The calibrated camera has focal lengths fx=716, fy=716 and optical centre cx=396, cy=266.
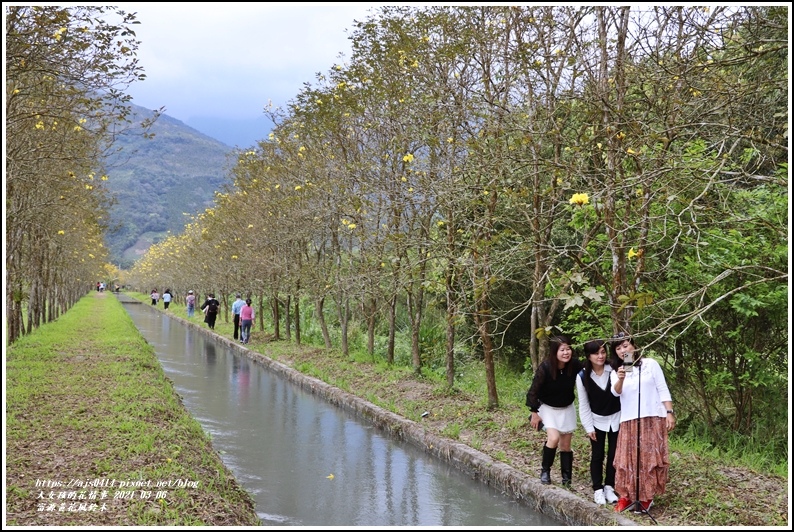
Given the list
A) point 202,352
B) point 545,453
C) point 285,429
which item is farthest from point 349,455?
point 202,352

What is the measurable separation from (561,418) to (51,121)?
11.2 m

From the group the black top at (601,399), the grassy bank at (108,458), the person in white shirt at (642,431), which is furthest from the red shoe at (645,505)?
the grassy bank at (108,458)

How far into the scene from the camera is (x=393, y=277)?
14.1 meters

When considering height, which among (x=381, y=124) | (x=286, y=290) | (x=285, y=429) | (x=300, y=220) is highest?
(x=381, y=124)

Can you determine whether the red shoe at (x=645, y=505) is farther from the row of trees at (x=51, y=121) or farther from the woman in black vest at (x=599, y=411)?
the row of trees at (x=51, y=121)

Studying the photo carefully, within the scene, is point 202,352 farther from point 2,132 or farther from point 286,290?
point 2,132

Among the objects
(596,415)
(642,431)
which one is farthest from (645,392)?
(596,415)

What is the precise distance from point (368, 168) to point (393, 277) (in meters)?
2.19

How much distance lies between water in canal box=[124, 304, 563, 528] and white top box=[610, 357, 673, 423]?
4.57 ft

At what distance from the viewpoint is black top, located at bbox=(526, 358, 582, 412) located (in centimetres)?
730

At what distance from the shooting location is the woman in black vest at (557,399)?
729cm

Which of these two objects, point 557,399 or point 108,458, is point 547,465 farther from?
point 108,458

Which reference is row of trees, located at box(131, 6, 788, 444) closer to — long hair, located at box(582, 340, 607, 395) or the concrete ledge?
long hair, located at box(582, 340, 607, 395)

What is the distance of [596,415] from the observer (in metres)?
6.97
